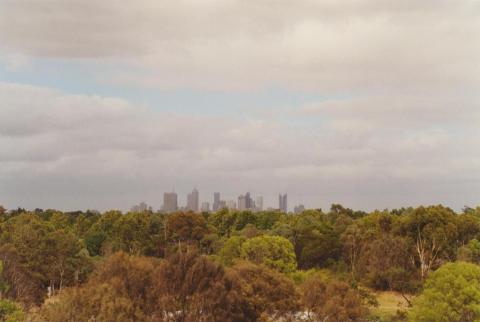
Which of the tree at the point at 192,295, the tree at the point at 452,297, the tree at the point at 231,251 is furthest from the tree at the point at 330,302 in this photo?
the tree at the point at 231,251

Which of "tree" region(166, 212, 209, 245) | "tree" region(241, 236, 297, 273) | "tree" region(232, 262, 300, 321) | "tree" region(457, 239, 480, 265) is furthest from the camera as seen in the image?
"tree" region(166, 212, 209, 245)

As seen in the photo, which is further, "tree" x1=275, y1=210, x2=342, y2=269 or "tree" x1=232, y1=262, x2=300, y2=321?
"tree" x1=275, y1=210, x2=342, y2=269

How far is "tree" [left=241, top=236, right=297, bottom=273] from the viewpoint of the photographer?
5491 cm

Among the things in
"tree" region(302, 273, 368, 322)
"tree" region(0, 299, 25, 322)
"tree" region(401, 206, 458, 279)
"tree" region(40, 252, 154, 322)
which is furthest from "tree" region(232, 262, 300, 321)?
"tree" region(401, 206, 458, 279)

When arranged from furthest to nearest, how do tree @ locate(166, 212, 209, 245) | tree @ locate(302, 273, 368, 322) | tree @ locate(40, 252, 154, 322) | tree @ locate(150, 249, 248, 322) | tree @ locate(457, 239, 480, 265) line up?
tree @ locate(166, 212, 209, 245), tree @ locate(457, 239, 480, 265), tree @ locate(302, 273, 368, 322), tree @ locate(150, 249, 248, 322), tree @ locate(40, 252, 154, 322)

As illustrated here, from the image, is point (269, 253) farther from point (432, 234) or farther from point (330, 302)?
point (432, 234)

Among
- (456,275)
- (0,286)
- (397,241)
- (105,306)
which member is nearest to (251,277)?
(105,306)

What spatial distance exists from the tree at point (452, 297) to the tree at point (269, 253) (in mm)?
17568

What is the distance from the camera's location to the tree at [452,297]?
37219 millimetres

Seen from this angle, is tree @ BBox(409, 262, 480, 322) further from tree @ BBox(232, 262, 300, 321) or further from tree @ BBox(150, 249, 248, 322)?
tree @ BBox(150, 249, 248, 322)

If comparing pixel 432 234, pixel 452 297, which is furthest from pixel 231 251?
pixel 452 297

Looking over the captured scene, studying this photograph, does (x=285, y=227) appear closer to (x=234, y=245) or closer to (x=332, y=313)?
(x=234, y=245)

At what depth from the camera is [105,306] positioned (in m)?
31.5

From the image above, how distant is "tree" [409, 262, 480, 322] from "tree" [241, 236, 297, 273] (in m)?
17.6
